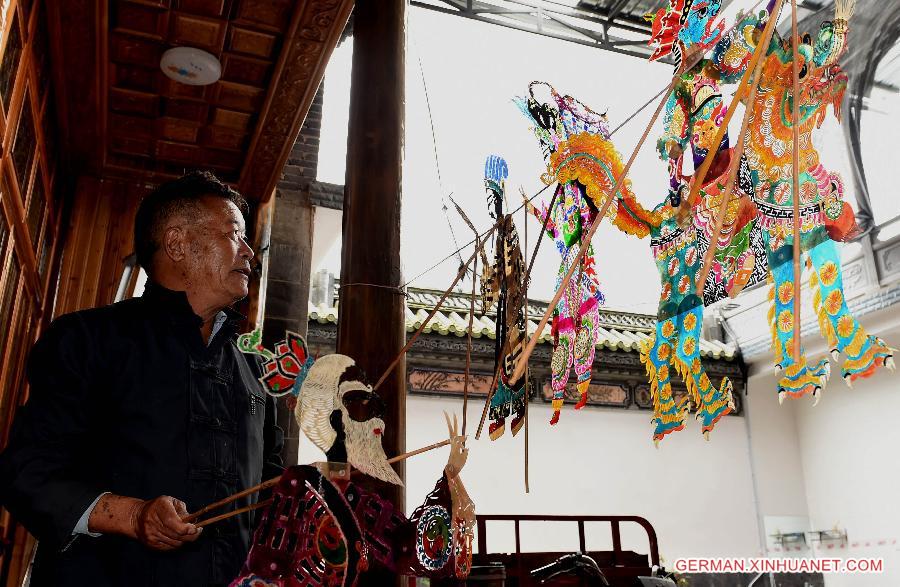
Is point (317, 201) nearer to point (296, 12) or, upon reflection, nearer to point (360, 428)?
point (296, 12)

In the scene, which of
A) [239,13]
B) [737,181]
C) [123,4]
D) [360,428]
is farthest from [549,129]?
[360,428]

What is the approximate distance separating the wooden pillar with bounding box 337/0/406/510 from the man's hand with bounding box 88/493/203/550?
3.45ft

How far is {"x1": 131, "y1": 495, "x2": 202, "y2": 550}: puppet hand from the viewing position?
1252 mm

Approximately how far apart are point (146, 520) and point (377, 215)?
157 cm

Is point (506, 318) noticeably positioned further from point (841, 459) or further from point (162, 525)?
point (841, 459)

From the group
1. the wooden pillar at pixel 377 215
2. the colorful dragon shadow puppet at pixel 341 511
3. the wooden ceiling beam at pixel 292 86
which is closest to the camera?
the colorful dragon shadow puppet at pixel 341 511

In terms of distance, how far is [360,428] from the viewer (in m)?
1.62

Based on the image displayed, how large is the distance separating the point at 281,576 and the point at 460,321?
22.0 feet

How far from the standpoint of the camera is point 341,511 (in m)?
1.51

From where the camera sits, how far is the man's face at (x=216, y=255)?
1.64 meters

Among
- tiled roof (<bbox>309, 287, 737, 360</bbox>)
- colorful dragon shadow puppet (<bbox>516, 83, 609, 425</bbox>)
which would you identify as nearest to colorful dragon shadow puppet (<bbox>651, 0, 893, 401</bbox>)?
colorful dragon shadow puppet (<bbox>516, 83, 609, 425</bbox>)

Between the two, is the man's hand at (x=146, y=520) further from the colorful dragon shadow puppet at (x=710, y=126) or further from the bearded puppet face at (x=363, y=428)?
the colorful dragon shadow puppet at (x=710, y=126)

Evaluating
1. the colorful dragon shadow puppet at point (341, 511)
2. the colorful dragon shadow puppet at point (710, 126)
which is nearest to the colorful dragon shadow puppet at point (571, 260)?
the colorful dragon shadow puppet at point (710, 126)

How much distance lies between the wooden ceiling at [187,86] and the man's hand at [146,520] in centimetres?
248
